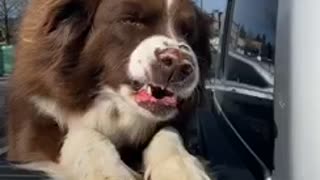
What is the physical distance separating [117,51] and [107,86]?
20 cm

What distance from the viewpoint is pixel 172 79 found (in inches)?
117

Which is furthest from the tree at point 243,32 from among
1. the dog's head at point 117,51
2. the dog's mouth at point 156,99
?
the dog's mouth at point 156,99

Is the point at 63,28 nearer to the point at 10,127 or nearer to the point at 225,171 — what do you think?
the point at 10,127

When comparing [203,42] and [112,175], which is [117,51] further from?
[112,175]

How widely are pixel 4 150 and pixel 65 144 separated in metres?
0.98

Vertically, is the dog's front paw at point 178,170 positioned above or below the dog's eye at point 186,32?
below

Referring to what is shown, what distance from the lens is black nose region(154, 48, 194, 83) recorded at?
290 centimetres

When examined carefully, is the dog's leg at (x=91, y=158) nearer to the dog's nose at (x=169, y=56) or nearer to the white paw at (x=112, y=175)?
the white paw at (x=112, y=175)

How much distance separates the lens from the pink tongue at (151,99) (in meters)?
3.19

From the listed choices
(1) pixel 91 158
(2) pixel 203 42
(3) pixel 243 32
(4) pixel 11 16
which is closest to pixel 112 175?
(1) pixel 91 158

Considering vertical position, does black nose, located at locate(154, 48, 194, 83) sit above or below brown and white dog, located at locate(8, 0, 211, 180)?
above

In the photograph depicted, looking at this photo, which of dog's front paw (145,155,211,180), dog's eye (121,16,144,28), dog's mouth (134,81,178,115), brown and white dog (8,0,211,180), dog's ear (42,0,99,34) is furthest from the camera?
dog's ear (42,0,99,34)

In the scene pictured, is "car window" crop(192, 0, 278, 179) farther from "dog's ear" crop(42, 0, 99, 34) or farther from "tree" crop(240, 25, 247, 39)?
"dog's ear" crop(42, 0, 99, 34)

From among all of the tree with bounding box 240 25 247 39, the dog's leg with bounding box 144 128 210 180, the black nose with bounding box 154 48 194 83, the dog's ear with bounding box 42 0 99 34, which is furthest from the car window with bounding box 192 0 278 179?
the dog's ear with bounding box 42 0 99 34
